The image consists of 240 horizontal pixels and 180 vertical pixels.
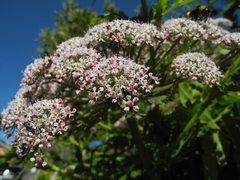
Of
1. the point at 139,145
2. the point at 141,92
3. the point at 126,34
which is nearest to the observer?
the point at 141,92

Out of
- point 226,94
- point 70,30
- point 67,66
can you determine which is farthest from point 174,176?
point 70,30

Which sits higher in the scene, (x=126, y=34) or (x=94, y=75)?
(x=126, y=34)

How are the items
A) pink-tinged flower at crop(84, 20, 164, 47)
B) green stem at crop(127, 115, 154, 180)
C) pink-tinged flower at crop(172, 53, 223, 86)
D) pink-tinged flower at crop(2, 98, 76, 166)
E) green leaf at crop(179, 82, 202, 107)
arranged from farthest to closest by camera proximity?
green leaf at crop(179, 82, 202, 107) → green stem at crop(127, 115, 154, 180) → pink-tinged flower at crop(84, 20, 164, 47) → pink-tinged flower at crop(172, 53, 223, 86) → pink-tinged flower at crop(2, 98, 76, 166)

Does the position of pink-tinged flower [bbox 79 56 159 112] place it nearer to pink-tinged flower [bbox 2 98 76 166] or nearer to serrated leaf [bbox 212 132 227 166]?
pink-tinged flower [bbox 2 98 76 166]

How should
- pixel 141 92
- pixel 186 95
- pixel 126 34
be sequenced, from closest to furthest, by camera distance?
pixel 141 92 < pixel 126 34 < pixel 186 95

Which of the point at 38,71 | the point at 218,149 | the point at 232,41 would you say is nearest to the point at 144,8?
the point at 232,41

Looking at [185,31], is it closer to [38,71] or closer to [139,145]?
[139,145]

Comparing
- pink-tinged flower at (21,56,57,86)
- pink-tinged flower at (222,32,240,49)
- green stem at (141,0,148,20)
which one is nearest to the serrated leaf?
pink-tinged flower at (222,32,240,49)

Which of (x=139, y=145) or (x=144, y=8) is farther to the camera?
(x=144, y=8)
